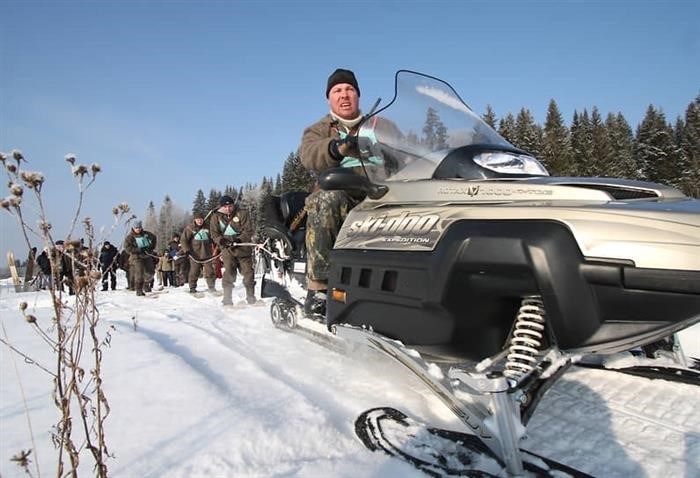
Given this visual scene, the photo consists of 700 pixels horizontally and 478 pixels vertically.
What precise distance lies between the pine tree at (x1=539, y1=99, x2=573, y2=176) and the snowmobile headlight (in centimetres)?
3886

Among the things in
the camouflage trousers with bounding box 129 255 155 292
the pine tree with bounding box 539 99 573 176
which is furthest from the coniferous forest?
the camouflage trousers with bounding box 129 255 155 292

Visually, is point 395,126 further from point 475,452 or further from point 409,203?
point 475,452

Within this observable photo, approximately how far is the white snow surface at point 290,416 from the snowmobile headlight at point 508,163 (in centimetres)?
118

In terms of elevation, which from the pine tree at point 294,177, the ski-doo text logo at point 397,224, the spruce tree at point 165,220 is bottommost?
the spruce tree at point 165,220

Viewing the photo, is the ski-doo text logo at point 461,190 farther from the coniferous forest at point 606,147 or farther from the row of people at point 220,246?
the coniferous forest at point 606,147

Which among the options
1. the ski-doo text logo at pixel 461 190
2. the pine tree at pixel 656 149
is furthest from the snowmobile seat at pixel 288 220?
the pine tree at pixel 656 149

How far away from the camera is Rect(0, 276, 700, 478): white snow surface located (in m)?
1.62

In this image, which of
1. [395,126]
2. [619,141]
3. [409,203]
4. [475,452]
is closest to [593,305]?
[475,452]

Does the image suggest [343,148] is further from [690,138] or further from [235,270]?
[690,138]

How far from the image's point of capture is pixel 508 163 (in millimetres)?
2129

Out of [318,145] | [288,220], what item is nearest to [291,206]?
[288,220]

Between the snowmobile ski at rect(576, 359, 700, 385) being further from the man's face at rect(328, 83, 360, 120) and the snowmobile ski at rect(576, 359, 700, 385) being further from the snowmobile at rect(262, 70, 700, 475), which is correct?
the man's face at rect(328, 83, 360, 120)

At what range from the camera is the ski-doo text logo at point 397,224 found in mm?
2098

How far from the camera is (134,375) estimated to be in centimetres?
247
